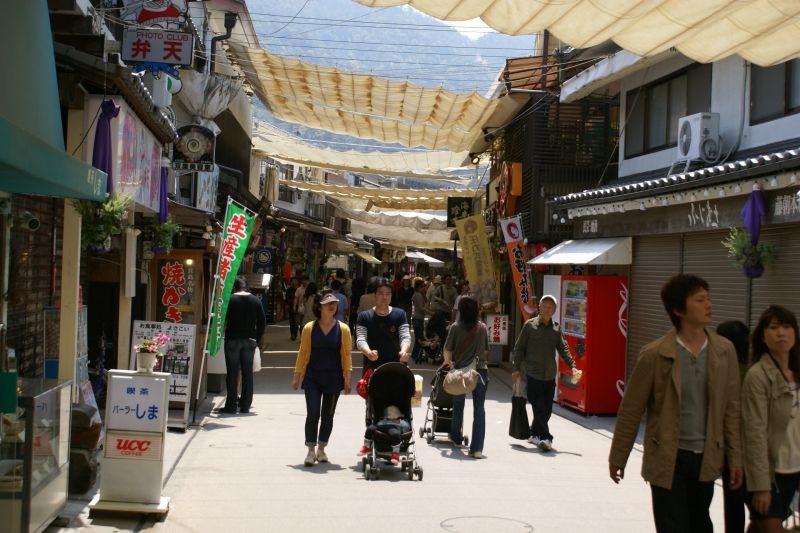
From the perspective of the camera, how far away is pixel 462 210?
1287 inches

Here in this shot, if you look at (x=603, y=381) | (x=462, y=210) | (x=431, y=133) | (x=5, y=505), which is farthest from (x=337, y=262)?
(x=5, y=505)

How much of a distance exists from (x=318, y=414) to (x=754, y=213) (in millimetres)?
5317

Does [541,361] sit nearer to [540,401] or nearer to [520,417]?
[540,401]

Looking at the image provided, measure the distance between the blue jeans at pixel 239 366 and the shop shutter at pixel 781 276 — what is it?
6934 mm

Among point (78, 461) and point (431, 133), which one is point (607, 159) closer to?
point (431, 133)

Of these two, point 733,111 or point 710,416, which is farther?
point 733,111

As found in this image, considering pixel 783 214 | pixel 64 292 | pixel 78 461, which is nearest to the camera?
pixel 78 461

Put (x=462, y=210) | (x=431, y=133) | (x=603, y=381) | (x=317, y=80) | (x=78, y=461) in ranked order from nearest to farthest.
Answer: (x=78, y=461)
(x=603, y=381)
(x=317, y=80)
(x=431, y=133)
(x=462, y=210)

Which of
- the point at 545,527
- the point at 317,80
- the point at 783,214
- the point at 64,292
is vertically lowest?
the point at 545,527

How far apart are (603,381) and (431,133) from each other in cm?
1011

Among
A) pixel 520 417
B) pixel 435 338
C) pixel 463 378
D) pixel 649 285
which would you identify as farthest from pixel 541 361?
pixel 435 338

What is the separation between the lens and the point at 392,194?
32125 millimetres

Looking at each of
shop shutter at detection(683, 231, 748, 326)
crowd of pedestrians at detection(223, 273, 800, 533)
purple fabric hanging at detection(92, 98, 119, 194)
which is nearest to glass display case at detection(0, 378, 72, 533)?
→ purple fabric hanging at detection(92, 98, 119, 194)

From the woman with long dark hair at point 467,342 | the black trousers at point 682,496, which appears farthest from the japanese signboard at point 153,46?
the black trousers at point 682,496
